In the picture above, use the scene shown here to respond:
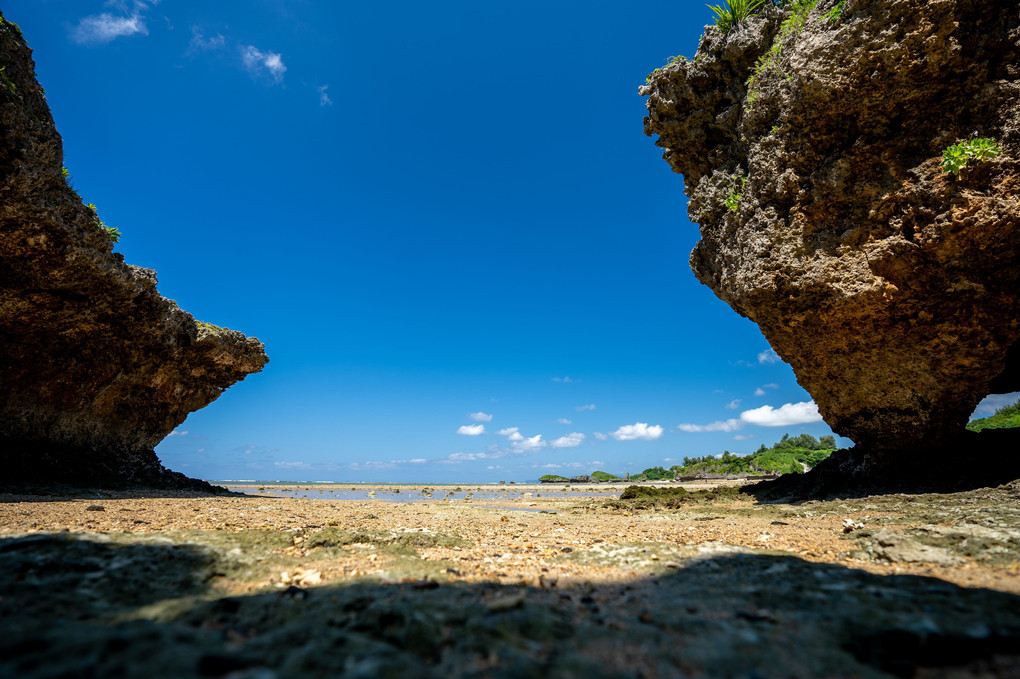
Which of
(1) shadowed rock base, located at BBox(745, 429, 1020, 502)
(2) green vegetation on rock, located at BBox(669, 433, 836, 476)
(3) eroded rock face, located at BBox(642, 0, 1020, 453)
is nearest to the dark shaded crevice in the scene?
(3) eroded rock face, located at BBox(642, 0, 1020, 453)

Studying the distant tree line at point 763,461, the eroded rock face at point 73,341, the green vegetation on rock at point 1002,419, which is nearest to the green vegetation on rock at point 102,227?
the eroded rock face at point 73,341

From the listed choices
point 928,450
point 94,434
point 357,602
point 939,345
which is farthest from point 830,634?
point 94,434

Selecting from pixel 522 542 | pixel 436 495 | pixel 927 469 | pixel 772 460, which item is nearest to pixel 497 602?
pixel 522 542

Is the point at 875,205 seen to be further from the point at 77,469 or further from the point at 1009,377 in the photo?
the point at 77,469

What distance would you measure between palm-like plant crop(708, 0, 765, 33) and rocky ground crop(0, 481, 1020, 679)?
13874mm

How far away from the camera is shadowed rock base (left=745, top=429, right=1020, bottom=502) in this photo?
9828 millimetres

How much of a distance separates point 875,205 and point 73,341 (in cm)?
2367

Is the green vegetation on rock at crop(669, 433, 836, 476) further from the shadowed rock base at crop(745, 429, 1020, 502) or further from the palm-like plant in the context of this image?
the palm-like plant

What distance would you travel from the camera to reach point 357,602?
3660 mm

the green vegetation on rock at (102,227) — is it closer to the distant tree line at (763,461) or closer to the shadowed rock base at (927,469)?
the shadowed rock base at (927,469)

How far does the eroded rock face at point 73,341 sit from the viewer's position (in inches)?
417

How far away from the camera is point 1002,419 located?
17.3m

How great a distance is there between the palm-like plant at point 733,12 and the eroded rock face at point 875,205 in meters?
0.36

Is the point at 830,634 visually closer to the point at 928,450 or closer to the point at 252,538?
the point at 252,538
